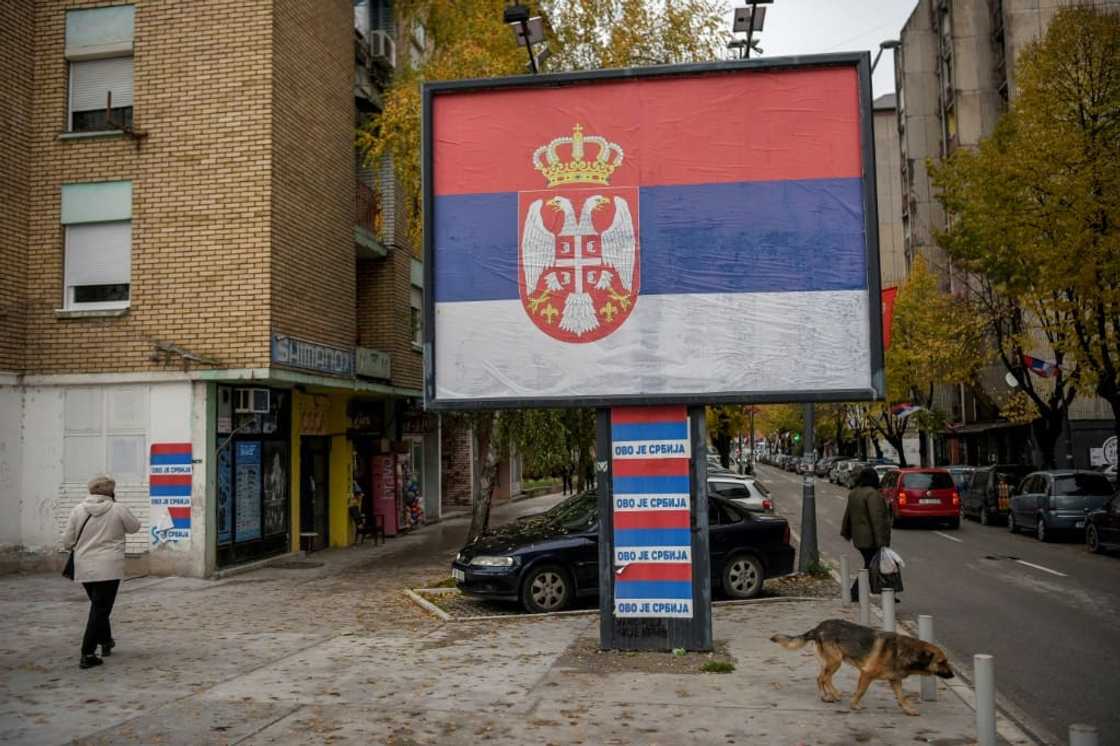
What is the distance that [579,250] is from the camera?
362 inches

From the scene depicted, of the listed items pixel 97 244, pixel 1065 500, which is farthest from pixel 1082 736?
pixel 1065 500

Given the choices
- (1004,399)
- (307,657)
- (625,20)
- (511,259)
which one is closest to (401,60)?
(625,20)

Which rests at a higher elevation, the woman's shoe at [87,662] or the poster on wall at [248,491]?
the poster on wall at [248,491]

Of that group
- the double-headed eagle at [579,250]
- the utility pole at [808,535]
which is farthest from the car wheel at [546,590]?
the utility pole at [808,535]

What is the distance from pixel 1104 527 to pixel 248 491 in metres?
15.9

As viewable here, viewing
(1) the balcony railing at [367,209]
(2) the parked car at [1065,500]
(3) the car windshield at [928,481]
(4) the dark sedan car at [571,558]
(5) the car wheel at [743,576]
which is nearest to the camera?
(4) the dark sedan car at [571,558]

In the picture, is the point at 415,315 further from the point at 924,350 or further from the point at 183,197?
the point at 924,350

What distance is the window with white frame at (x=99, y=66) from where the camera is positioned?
1605 cm

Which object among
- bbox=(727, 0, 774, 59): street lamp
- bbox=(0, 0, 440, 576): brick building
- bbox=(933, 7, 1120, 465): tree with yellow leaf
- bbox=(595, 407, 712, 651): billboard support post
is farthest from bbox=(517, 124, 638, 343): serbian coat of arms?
bbox=(933, 7, 1120, 465): tree with yellow leaf

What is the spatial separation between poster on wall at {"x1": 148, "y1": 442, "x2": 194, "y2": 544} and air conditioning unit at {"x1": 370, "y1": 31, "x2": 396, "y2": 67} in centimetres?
1060

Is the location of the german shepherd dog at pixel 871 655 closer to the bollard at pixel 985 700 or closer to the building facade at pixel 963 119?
the bollard at pixel 985 700

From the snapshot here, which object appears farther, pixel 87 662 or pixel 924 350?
pixel 924 350

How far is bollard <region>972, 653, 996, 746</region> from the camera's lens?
5.44 metres

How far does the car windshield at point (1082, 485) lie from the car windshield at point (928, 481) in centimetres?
379
